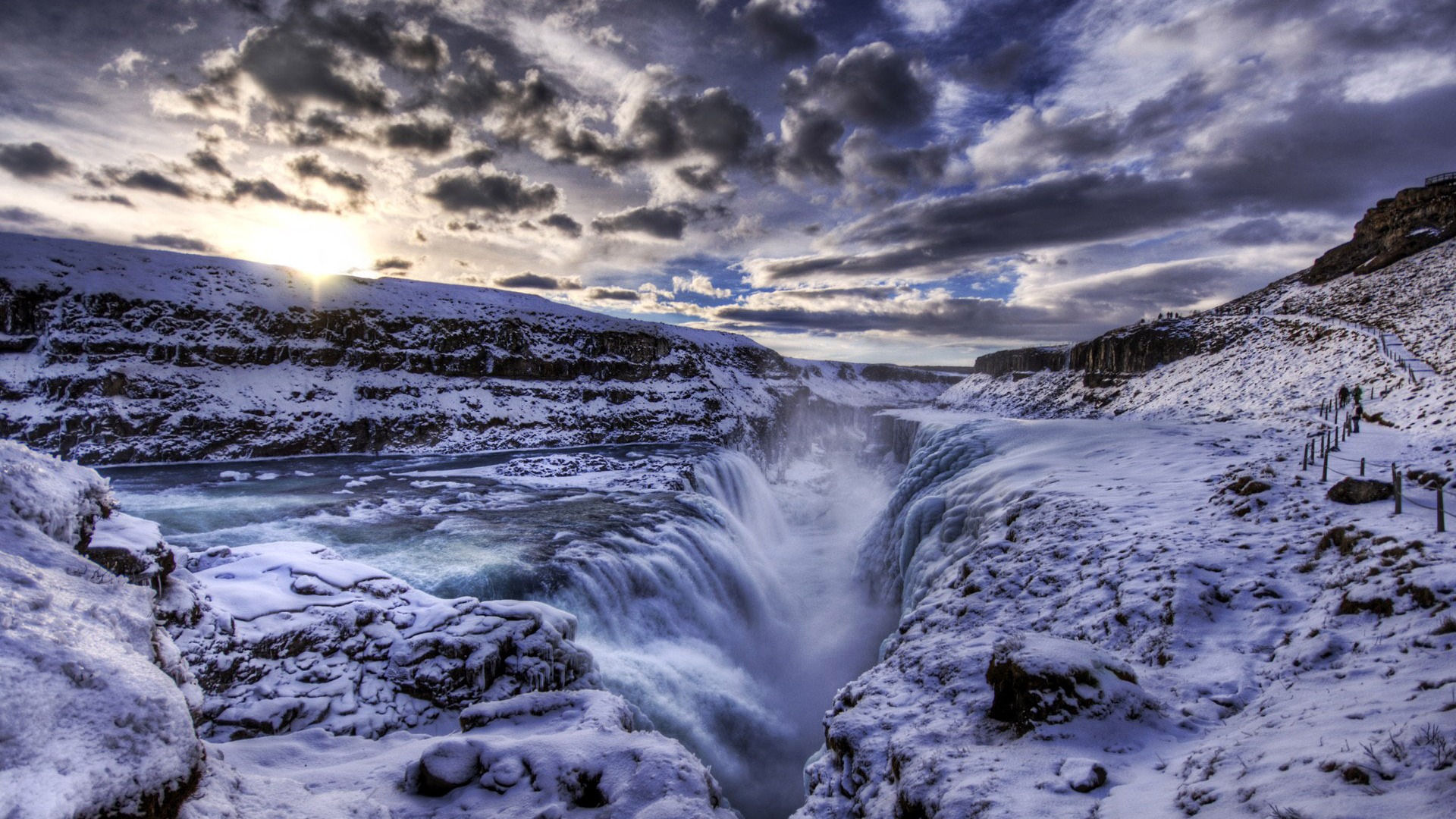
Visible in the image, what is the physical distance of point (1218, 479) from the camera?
1087 centimetres

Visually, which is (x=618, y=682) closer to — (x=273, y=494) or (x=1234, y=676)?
(x=1234, y=676)

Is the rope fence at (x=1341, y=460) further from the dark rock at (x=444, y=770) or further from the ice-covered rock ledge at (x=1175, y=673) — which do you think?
the dark rock at (x=444, y=770)

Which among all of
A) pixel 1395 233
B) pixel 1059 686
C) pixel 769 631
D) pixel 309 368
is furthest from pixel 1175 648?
pixel 1395 233

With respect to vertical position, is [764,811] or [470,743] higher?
[470,743]

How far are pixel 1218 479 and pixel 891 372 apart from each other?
134 meters

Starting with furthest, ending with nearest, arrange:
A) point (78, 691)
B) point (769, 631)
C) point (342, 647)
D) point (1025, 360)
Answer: point (1025, 360) → point (769, 631) → point (342, 647) → point (78, 691)

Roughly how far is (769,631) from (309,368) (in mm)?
48588

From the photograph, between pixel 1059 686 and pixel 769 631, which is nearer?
pixel 1059 686

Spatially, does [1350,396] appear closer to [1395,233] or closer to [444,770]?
[444,770]

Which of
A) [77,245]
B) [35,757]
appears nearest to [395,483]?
[35,757]

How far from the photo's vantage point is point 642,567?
1453cm

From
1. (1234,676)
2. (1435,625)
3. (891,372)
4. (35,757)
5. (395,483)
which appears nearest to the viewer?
(35,757)

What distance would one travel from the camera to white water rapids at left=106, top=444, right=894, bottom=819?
1162 centimetres

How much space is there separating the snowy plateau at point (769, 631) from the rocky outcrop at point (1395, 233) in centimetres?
2134
